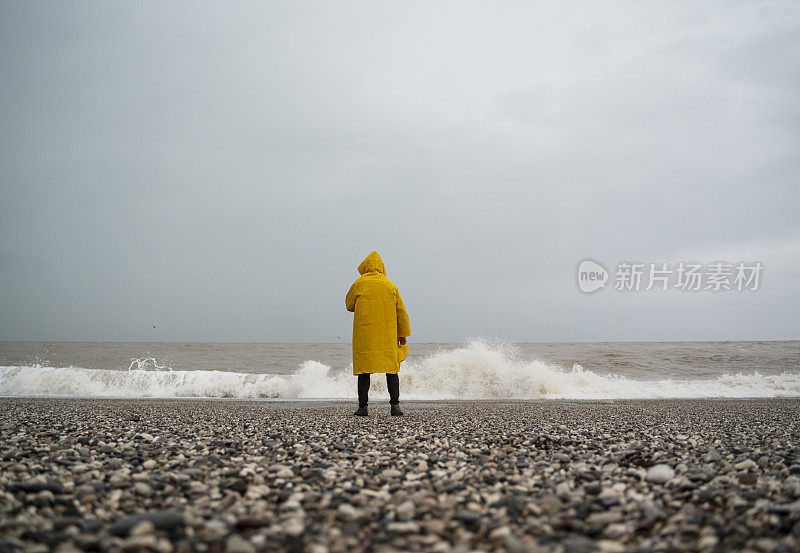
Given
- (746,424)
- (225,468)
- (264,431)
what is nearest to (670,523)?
(225,468)

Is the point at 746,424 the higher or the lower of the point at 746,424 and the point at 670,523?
the lower

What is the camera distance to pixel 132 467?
3.87 metres

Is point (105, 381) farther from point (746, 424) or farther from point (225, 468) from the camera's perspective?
point (746, 424)

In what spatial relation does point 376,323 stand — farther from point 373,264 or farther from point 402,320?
point 373,264

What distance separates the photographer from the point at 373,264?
8.95 meters

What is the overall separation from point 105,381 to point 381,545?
18.8m

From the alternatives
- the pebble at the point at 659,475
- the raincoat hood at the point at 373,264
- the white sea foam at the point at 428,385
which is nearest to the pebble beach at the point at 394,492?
the pebble at the point at 659,475

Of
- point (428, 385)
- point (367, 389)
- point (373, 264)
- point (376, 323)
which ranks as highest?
point (373, 264)

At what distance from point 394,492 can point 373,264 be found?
19.8 feet

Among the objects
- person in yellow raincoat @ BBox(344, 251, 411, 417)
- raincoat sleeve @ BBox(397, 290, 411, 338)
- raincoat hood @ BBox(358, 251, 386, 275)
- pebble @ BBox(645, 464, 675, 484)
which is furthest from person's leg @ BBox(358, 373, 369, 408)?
pebble @ BBox(645, 464, 675, 484)

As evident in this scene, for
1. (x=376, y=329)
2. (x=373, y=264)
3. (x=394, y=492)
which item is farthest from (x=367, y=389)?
(x=394, y=492)

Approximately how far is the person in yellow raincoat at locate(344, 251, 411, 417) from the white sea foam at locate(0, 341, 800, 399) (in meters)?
7.38

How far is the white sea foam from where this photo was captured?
16.3 metres

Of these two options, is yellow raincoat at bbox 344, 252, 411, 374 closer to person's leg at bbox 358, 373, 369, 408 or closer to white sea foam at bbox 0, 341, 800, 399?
person's leg at bbox 358, 373, 369, 408
